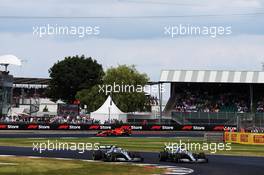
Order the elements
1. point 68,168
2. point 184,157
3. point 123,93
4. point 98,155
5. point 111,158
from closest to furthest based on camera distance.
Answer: point 68,168 < point 111,158 < point 184,157 < point 98,155 < point 123,93

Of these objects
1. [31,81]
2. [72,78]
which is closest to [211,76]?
[72,78]

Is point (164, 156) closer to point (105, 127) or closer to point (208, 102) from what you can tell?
point (105, 127)

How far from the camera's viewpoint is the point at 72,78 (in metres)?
120

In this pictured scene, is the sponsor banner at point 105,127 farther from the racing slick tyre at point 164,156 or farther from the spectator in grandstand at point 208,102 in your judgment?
the racing slick tyre at point 164,156

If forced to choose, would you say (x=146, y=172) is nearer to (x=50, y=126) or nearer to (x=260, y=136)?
(x=260, y=136)

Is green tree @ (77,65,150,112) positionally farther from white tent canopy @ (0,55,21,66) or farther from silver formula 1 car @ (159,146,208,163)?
silver formula 1 car @ (159,146,208,163)

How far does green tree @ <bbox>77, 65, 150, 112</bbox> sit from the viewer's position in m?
101

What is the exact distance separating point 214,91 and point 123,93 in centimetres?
1794

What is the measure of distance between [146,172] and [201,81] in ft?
202

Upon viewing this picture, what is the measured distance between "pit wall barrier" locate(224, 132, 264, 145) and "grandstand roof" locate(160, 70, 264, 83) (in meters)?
32.4

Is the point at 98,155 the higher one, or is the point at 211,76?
the point at 211,76

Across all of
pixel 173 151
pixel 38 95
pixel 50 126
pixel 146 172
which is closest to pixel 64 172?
pixel 146 172

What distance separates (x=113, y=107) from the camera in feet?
251

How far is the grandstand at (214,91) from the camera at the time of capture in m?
83.3
